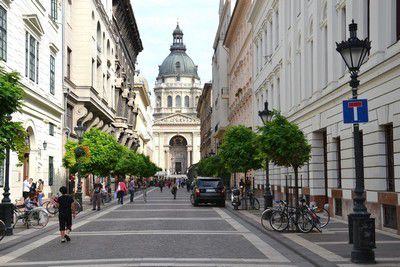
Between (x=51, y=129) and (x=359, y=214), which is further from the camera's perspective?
(x=51, y=129)

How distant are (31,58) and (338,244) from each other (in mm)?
19714

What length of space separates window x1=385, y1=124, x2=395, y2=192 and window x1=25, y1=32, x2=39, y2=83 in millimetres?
16913

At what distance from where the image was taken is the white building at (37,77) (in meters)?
26.1

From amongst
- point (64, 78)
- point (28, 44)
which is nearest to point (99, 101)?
point (64, 78)

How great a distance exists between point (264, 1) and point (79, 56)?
1258cm

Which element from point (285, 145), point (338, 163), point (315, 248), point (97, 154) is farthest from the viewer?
point (97, 154)

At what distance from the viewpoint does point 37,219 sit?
20375mm

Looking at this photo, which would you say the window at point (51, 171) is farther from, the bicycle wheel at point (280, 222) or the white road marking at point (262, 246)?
the bicycle wheel at point (280, 222)

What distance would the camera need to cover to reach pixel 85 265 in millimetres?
11750

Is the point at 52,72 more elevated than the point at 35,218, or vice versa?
the point at 52,72

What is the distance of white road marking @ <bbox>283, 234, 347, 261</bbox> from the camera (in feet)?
40.7

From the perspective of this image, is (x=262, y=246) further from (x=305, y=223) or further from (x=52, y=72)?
(x=52, y=72)

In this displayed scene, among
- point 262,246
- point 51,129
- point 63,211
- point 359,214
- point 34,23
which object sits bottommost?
point 262,246

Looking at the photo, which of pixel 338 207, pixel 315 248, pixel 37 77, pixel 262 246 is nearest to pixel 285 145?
pixel 338 207
